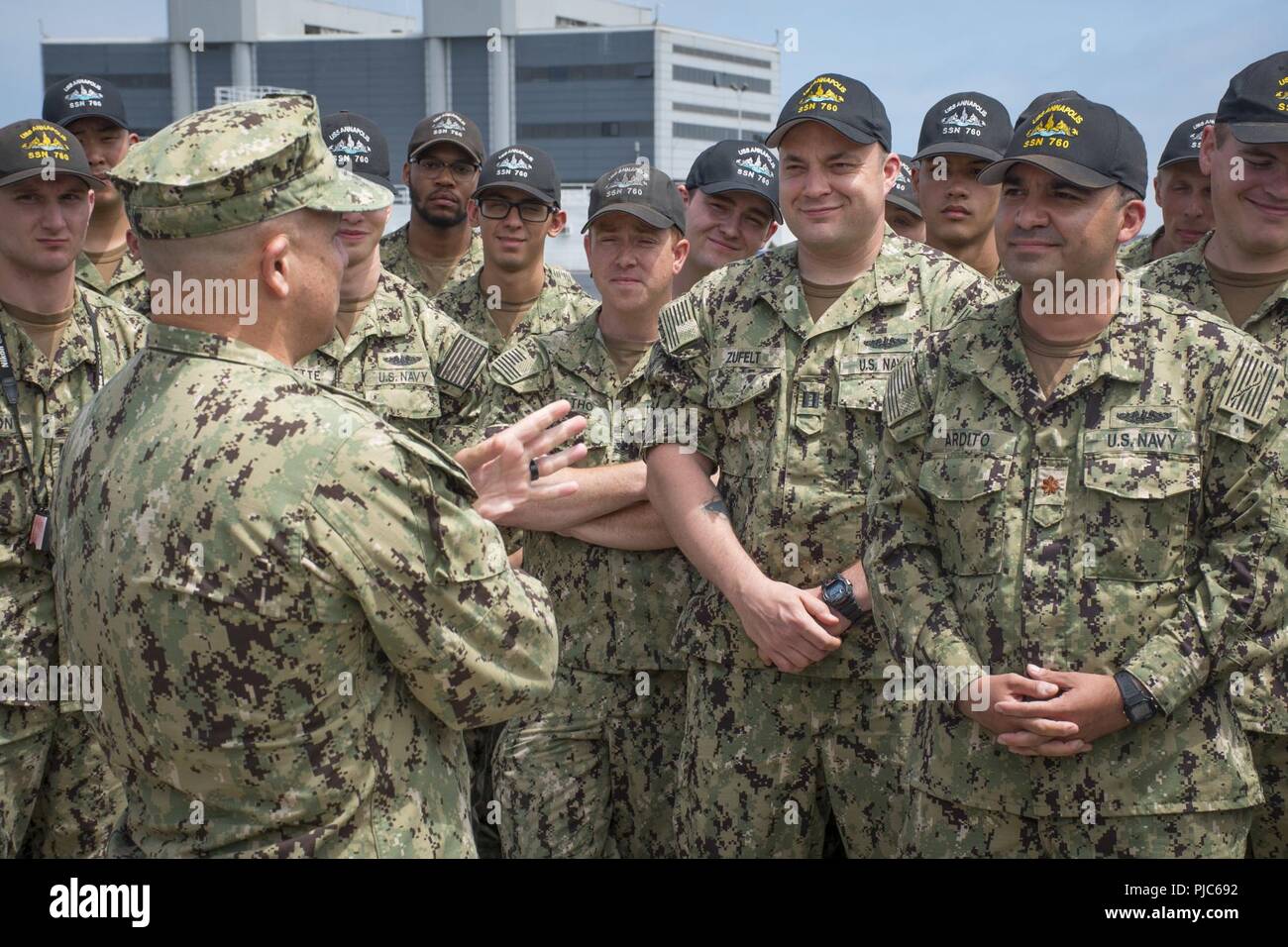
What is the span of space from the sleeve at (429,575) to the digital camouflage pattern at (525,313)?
3.72m

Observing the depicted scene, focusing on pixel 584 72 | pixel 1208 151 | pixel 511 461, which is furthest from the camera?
pixel 584 72

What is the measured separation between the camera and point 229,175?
94.5 inches

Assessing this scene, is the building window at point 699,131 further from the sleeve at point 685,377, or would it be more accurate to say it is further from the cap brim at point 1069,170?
the cap brim at point 1069,170

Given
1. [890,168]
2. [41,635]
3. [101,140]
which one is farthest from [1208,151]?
[101,140]

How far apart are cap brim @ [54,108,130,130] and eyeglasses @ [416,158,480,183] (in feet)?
4.91

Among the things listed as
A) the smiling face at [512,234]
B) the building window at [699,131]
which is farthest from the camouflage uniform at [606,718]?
the building window at [699,131]

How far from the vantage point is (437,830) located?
103 inches

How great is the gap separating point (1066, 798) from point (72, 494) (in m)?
2.37

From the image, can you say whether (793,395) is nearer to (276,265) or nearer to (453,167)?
(276,265)

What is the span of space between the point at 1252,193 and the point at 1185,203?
2080 mm

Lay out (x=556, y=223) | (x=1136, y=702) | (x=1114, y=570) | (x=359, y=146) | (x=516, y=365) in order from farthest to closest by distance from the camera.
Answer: (x=556, y=223), (x=359, y=146), (x=516, y=365), (x=1114, y=570), (x=1136, y=702)

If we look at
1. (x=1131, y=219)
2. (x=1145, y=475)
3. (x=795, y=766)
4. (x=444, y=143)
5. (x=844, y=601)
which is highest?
(x=444, y=143)

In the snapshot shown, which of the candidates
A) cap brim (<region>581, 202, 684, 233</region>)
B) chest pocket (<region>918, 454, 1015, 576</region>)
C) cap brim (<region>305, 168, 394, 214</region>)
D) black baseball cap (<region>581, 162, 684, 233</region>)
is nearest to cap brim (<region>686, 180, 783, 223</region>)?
black baseball cap (<region>581, 162, 684, 233</region>)

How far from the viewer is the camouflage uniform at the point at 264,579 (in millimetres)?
2344
